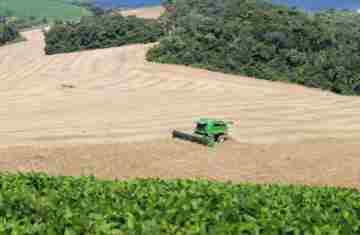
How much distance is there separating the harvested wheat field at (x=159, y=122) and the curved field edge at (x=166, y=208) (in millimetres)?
11478

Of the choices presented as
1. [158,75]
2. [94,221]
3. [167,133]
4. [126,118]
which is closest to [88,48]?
[158,75]

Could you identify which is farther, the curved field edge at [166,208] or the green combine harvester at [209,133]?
the green combine harvester at [209,133]

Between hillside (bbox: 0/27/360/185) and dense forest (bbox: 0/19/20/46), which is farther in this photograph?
dense forest (bbox: 0/19/20/46)

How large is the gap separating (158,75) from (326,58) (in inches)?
718

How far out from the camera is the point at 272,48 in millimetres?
73938

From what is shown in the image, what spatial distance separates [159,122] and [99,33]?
1960 inches

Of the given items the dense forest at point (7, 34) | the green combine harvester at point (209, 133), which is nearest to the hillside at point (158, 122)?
the green combine harvester at point (209, 133)

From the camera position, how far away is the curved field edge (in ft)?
36.5

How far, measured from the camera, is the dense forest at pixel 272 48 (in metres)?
68.9

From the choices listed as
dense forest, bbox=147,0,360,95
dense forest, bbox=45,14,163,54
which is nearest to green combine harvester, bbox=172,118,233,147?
dense forest, bbox=147,0,360,95

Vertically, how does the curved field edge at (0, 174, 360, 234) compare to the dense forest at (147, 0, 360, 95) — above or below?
above

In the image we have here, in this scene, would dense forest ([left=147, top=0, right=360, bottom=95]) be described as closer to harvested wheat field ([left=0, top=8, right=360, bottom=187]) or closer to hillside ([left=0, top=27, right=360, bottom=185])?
hillside ([left=0, top=27, right=360, bottom=185])

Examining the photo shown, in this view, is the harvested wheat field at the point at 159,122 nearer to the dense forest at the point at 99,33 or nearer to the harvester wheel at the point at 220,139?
the harvester wheel at the point at 220,139

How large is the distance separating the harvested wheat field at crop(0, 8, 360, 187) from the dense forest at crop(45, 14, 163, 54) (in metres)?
8.52
